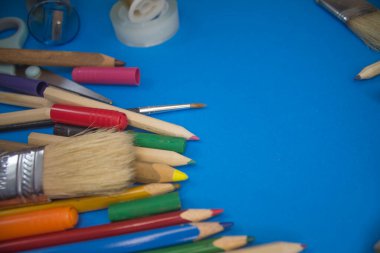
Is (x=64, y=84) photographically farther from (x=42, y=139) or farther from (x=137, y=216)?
(x=137, y=216)

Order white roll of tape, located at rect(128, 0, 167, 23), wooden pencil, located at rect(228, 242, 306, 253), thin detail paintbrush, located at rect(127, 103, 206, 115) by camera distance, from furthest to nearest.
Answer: white roll of tape, located at rect(128, 0, 167, 23) → thin detail paintbrush, located at rect(127, 103, 206, 115) → wooden pencil, located at rect(228, 242, 306, 253)

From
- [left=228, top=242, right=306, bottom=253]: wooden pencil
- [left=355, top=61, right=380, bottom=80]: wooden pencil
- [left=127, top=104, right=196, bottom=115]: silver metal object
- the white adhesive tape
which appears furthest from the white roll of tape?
[left=228, top=242, right=306, bottom=253]: wooden pencil

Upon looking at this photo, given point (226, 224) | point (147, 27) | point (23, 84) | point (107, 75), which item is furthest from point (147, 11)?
point (226, 224)

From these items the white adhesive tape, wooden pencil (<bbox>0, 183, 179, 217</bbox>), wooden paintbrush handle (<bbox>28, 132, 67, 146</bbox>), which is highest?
the white adhesive tape

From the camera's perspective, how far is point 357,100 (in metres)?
0.66

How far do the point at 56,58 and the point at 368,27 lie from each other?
669 millimetres

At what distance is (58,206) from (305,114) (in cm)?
46

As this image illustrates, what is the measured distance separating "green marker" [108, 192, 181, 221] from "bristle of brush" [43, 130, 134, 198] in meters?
0.03

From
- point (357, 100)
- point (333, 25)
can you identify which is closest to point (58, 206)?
point (357, 100)

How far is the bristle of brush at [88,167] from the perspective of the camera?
0.55m

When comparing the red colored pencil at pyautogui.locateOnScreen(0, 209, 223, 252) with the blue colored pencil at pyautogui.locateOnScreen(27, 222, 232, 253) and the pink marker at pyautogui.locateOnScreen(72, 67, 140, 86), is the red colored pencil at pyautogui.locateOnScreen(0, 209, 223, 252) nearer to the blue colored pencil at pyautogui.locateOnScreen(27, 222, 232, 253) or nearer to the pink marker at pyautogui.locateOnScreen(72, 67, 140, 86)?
the blue colored pencil at pyautogui.locateOnScreen(27, 222, 232, 253)

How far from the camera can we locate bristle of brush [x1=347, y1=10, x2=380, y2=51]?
74 centimetres

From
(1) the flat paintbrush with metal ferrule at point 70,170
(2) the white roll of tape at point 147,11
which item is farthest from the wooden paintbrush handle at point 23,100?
(2) the white roll of tape at point 147,11

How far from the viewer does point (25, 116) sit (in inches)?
26.5
